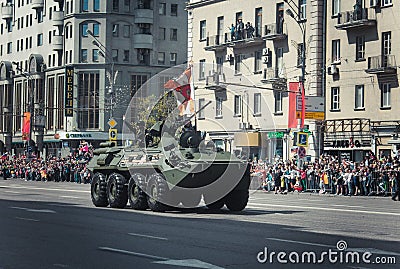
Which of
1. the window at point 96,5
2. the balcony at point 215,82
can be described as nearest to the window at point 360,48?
the balcony at point 215,82

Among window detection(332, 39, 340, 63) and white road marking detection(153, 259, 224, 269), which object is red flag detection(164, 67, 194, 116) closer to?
window detection(332, 39, 340, 63)

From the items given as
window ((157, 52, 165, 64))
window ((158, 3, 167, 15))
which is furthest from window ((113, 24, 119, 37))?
window ((157, 52, 165, 64))

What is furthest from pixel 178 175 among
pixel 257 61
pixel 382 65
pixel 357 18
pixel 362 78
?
pixel 257 61

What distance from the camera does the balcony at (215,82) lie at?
6372 centimetres

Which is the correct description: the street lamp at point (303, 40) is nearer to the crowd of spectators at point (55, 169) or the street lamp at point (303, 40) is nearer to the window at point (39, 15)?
the crowd of spectators at point (55, 169)

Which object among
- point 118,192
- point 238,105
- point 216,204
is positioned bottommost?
point 216,204

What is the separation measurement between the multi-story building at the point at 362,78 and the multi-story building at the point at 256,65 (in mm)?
1345

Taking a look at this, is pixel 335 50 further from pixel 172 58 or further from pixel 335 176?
pixel 172 58

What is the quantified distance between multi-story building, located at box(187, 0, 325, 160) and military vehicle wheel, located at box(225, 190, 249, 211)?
76.7ft

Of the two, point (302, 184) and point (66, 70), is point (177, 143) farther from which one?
point (66, 70)

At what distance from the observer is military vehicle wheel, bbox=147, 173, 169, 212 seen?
2658 centimetres

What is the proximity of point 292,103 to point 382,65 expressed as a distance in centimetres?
561

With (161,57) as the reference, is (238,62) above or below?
below

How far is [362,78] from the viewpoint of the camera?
53.2 m
